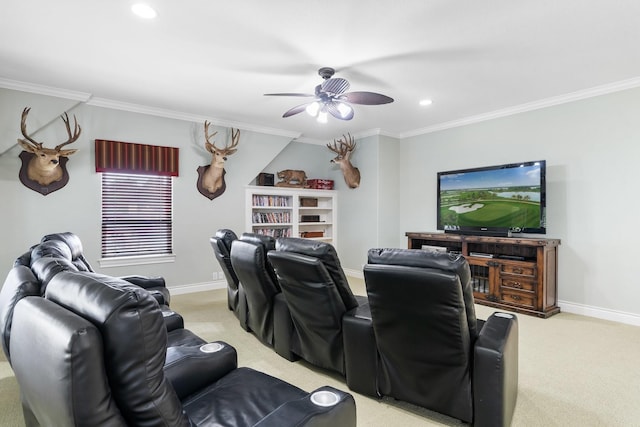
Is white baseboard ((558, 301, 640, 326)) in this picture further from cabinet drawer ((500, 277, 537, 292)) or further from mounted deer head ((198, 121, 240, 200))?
mounted deer head ((198, 121, 240, 200))

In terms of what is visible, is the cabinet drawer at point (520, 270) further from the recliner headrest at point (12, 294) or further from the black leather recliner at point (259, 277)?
the recliner headrest at point (12, 294)

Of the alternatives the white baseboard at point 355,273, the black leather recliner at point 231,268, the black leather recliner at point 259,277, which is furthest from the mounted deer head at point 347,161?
the black leather recliner at point 259,277

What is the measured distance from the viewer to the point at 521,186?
4.38 meters

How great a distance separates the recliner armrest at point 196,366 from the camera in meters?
1.50

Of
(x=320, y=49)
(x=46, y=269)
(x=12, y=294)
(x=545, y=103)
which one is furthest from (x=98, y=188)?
(x=545, y=103)

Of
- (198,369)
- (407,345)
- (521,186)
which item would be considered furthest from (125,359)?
(521,186)

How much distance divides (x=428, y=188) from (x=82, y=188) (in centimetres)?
509

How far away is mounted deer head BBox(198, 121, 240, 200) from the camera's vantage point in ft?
16.8

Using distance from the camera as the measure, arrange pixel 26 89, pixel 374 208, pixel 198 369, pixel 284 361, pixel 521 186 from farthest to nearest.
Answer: pixel 374 208, pixel 521 186, pixel 26 89, pixel 284 361, pixel 198 369

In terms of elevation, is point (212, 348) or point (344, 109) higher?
point (344, 109)

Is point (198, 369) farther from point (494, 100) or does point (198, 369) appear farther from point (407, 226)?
point (407, 226)

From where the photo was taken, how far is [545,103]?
4426 millimetres

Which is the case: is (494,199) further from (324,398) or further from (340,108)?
(324,398)

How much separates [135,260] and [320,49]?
3711 millimetres
